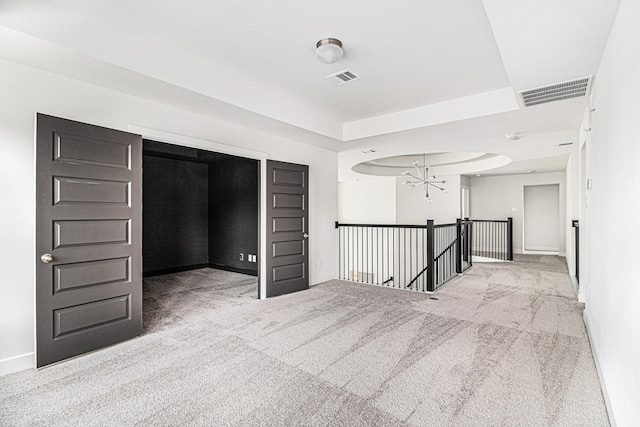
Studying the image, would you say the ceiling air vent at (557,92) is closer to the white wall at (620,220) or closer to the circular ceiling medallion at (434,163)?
the white wall at (620,220)

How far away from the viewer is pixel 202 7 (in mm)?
2414

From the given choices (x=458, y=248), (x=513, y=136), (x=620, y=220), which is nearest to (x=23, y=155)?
(x=620, y=220)

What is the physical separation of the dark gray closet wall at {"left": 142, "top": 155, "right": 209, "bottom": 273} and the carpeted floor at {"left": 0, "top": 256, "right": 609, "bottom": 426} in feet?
8.26

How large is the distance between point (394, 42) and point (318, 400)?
2981 millimetres

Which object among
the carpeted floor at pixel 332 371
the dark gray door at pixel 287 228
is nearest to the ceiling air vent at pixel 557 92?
the carpeted floor at pixel 332 371

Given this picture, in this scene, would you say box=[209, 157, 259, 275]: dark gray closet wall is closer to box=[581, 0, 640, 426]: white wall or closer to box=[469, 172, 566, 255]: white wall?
box=[581, 0, 640, 426]: white wall

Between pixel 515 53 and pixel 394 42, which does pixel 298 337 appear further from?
pixel 515 53

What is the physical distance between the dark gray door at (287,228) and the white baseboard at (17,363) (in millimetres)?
2633

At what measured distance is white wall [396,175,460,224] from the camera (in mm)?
9982

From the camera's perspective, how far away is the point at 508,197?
9.97 meters

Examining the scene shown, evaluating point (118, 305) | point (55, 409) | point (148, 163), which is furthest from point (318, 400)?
point (148, 163)

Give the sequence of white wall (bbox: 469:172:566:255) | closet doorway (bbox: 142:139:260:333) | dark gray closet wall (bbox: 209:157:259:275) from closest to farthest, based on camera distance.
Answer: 1. closet doorway (bbox: 142:139:260:333)
2. dark gray closet wall (bbox: 209:157:259:275)
3. white wall (bbox: 469:172:566:255)

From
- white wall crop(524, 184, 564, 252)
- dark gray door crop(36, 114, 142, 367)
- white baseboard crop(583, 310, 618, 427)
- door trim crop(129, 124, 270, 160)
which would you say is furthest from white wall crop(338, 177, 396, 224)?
dark gray door crop(36, 114, 142, 367)

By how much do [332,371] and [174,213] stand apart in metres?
5.45
